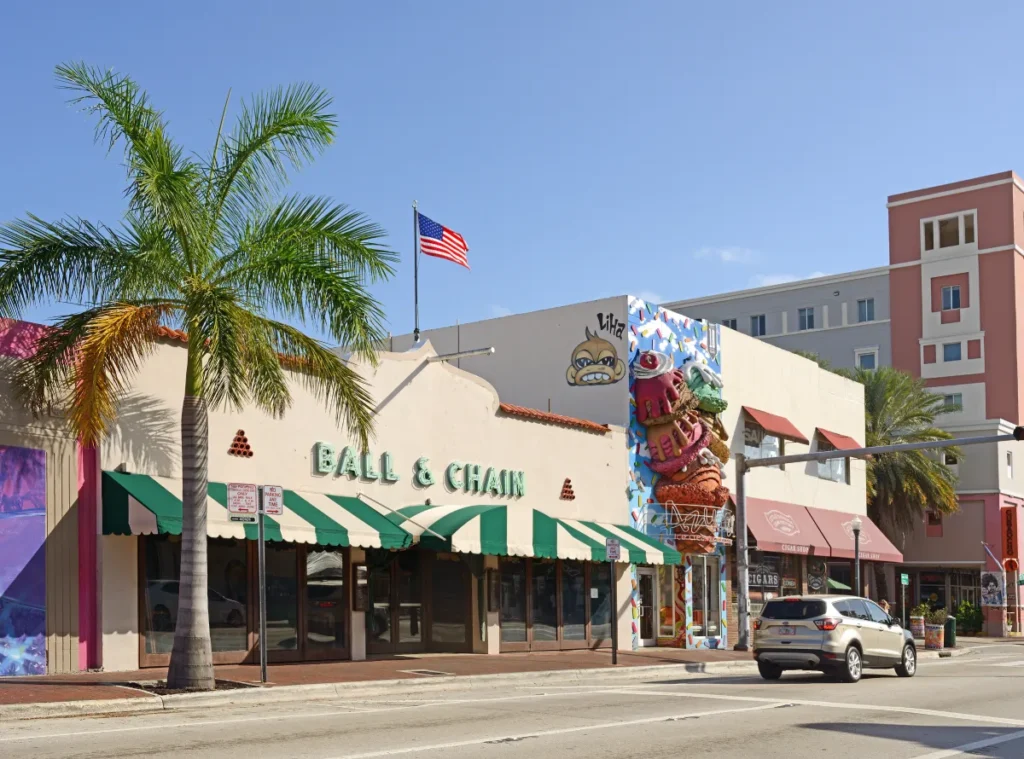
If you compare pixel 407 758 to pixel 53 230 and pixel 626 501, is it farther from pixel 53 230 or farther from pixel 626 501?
pixel 626 501

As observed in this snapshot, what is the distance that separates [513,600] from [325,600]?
19.4ft

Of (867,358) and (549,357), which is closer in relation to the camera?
(549,357)

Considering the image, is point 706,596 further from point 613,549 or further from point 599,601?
point 613,549

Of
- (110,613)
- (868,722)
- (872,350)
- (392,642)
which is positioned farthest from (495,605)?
(872,350)

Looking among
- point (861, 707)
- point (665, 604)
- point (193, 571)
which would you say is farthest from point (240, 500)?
point (665, 604)

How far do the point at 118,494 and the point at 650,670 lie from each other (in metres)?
11.4

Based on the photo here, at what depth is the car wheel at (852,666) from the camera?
22875 millimetres

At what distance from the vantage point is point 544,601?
29.6m

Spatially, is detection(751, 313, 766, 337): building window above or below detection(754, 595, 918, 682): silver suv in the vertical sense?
above

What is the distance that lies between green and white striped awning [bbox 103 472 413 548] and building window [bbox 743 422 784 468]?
54.7 feet

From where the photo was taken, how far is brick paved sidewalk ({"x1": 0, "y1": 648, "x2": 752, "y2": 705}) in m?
16.1

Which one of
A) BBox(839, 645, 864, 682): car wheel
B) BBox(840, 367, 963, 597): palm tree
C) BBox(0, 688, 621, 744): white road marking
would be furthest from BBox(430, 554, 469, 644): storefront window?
BBox(840, 367, 963, 597): palm tree

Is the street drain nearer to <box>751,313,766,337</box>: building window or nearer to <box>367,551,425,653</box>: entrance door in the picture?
<box>367,551,425,653</box>: entrance door

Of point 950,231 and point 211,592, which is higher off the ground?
point 950,231
